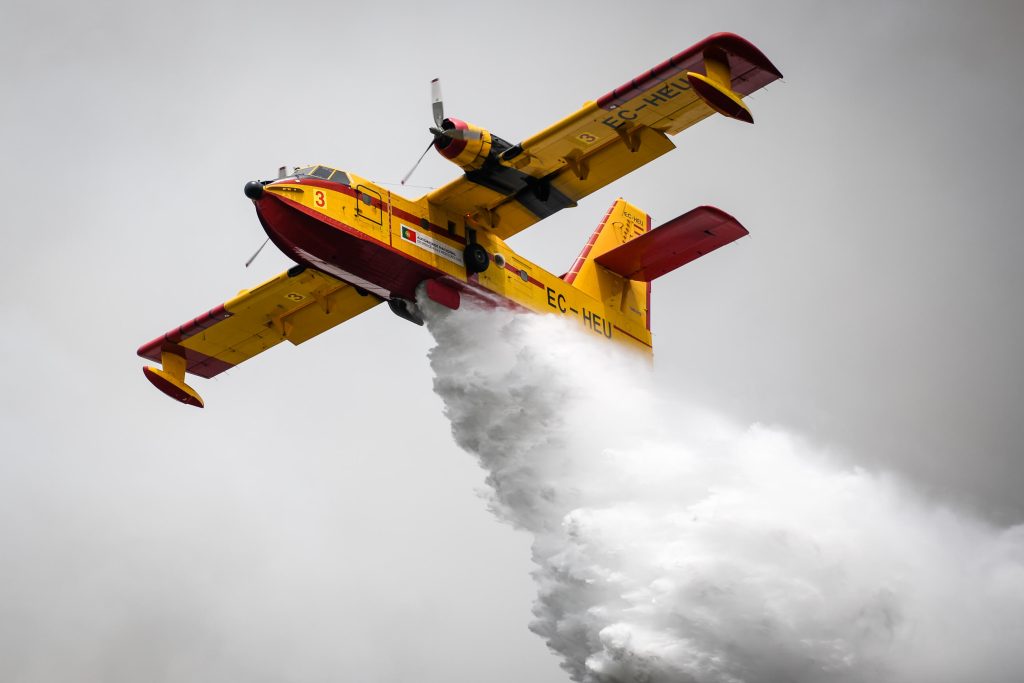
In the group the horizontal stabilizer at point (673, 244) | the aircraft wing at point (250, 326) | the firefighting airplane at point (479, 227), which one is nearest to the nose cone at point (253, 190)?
the firefighting airplane at point (479, 227)

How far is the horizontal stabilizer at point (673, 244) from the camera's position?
76.5 feet

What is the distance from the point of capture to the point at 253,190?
20359 mm

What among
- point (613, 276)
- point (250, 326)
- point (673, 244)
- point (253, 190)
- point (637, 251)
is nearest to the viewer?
point (253, 190)

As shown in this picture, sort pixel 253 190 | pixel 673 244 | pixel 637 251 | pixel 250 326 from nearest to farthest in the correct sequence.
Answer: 1. pixel 253 190
2. pixel 673 244
3. pixel 637 251
4. pixel 250 326

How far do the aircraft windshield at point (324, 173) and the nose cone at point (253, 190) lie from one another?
788mm

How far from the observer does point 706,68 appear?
19.9 metres

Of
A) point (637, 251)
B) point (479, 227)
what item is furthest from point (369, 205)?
point (637, 251)

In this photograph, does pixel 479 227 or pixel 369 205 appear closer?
pixel 369 205

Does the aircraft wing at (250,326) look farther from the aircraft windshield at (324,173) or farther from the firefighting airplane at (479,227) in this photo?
the aircraft windshield at (324,173)

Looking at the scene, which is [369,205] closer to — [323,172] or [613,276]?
[323,172]

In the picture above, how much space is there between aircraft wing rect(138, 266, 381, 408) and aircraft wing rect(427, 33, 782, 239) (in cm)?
347

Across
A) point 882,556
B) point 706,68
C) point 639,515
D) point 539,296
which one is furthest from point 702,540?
point 706,68

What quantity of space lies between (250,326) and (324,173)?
17.6 ft

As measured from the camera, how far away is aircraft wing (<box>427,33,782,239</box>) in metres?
19.9
